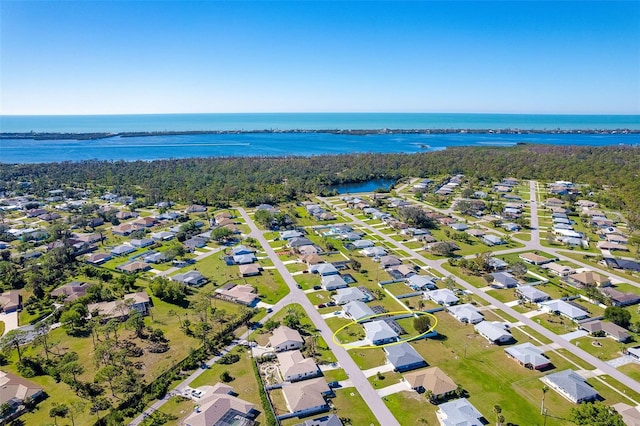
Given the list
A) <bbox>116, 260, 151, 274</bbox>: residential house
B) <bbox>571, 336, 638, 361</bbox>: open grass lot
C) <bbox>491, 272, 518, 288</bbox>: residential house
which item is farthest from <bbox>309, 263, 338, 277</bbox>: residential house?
<bbox>571, 336, 638, 361</bbox>: open grass lot

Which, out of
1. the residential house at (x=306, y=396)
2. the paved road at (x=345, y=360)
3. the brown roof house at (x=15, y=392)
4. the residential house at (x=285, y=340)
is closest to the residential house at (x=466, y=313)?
the paved road at (x=345, y=360)

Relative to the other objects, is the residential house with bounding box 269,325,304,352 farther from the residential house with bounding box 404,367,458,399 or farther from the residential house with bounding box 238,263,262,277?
the residential house with bounding box 238,263,262,277

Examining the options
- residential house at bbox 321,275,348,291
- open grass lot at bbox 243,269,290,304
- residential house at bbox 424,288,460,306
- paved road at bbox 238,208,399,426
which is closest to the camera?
paved road at bbox 238,208,399,426

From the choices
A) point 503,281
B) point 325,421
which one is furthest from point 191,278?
point 503,281

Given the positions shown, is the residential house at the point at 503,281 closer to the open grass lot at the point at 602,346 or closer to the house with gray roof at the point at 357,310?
the open grass lot at the point at 602,346

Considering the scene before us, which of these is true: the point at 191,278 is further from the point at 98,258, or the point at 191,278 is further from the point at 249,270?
the point at 98,258

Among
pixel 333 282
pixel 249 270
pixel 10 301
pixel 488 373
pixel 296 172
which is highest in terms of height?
pixel 296 172
